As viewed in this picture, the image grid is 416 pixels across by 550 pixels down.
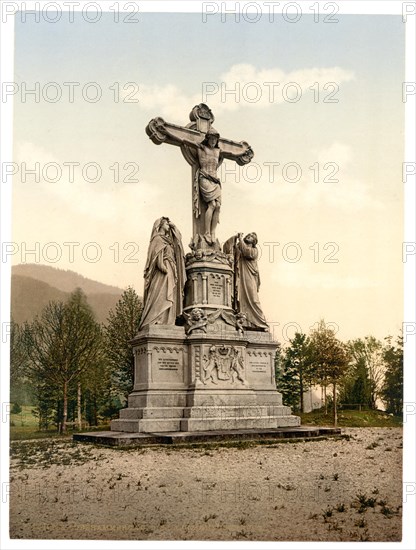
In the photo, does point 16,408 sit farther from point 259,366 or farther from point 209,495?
point 209,495

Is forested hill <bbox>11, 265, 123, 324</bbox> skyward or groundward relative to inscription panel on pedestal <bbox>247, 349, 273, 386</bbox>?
skyward

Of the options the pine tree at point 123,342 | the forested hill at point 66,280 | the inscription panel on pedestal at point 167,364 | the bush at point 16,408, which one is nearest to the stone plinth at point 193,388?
the inscription panel on pedestal at point 167,364

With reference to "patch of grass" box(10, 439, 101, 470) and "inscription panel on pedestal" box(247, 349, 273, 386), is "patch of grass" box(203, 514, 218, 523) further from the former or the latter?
"inscription panel on pedestal" box(247, 349, 273, 386)

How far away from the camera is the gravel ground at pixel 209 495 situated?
295 inches

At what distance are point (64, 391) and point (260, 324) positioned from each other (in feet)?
35.7

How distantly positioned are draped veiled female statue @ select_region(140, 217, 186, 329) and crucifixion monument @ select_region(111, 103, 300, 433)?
25 mm

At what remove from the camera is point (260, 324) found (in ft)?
53.1

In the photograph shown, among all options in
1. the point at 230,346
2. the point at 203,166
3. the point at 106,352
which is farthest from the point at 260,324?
the point at 106,352

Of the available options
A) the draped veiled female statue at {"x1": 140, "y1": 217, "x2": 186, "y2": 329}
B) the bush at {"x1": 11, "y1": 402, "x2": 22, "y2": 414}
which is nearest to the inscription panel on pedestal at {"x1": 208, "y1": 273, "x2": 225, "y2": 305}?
the draped veiled female statue at {"x1": 140, "y1": 217, "x2": 186, "y2": 329}

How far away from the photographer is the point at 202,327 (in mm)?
14578

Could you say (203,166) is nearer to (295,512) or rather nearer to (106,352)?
(295,512)

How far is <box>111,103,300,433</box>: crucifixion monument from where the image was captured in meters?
13.9

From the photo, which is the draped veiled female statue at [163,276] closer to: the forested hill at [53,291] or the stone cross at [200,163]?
the stone cross at [200,163]

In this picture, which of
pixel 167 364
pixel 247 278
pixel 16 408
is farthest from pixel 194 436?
pixel 16 408
